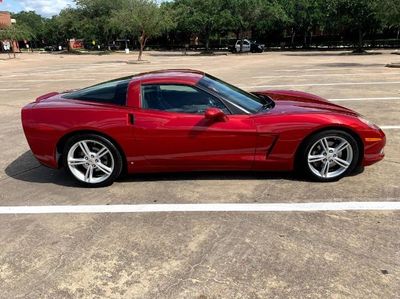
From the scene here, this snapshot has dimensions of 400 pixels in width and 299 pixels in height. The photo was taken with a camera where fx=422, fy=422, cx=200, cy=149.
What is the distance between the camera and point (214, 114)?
454 centimetres

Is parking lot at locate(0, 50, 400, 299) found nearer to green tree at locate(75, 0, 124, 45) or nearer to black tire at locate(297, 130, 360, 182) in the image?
black tire at locate(297, 130, 360, 182)

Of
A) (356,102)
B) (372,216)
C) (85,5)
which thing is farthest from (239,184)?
(85,5)

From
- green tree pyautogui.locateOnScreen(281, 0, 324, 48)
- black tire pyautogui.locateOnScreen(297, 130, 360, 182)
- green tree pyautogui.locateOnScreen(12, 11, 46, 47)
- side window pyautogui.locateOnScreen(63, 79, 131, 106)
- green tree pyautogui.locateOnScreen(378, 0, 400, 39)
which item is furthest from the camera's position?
green tree pyautogui.locateOnScreen(12, 11, 46, 47)

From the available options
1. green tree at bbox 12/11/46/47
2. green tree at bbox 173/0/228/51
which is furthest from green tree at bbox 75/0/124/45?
green tree at bbox 12/11/46/47

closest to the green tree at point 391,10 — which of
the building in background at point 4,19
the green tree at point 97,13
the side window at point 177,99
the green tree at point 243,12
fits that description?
the side window at point 177,99

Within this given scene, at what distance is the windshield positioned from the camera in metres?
4.86

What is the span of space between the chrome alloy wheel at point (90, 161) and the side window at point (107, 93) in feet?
1.78

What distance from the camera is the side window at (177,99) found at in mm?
4816

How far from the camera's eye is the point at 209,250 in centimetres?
346

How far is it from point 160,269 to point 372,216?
80.9 inches

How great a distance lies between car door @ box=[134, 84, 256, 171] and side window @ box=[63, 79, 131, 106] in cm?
27

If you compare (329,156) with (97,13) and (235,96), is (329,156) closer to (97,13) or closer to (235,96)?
(235,96)

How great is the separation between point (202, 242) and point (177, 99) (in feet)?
6.25

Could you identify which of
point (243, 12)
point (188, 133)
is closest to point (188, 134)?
point (188, 133)
